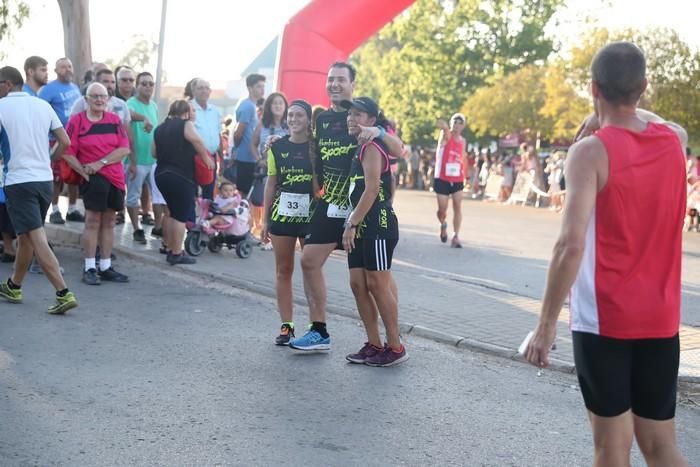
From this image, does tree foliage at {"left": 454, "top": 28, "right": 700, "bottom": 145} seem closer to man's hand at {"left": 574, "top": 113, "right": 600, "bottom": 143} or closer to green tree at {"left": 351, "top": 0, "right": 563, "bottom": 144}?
green tree at {"left": 351, "top": 0, "right": 563, "bottom": 144}

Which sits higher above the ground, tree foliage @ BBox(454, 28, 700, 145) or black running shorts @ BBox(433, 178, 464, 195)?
tree foliage @ BBox(454, 28, 700, 145)

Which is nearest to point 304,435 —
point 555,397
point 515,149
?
point 555,397

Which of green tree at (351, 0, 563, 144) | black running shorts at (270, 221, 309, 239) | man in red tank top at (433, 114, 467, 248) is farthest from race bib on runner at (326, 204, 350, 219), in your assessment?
green tree at (351, 0, 563, 144)

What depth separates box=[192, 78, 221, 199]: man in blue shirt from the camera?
12.3 meters

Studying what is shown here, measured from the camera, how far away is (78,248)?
479 inches

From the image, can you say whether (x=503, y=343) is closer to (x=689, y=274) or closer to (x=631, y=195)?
(x=631, y=195)

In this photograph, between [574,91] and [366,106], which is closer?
[366,106]

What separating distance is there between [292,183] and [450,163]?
22.8 feet

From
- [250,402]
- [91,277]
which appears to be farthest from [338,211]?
[91,277]

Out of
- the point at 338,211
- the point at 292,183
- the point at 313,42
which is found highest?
the point at 313,42

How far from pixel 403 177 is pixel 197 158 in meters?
31.9

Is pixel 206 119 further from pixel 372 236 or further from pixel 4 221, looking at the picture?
pixel 372 236

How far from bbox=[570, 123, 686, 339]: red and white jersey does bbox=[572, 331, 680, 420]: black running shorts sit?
0.17ft

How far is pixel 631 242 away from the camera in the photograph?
3.34 m
